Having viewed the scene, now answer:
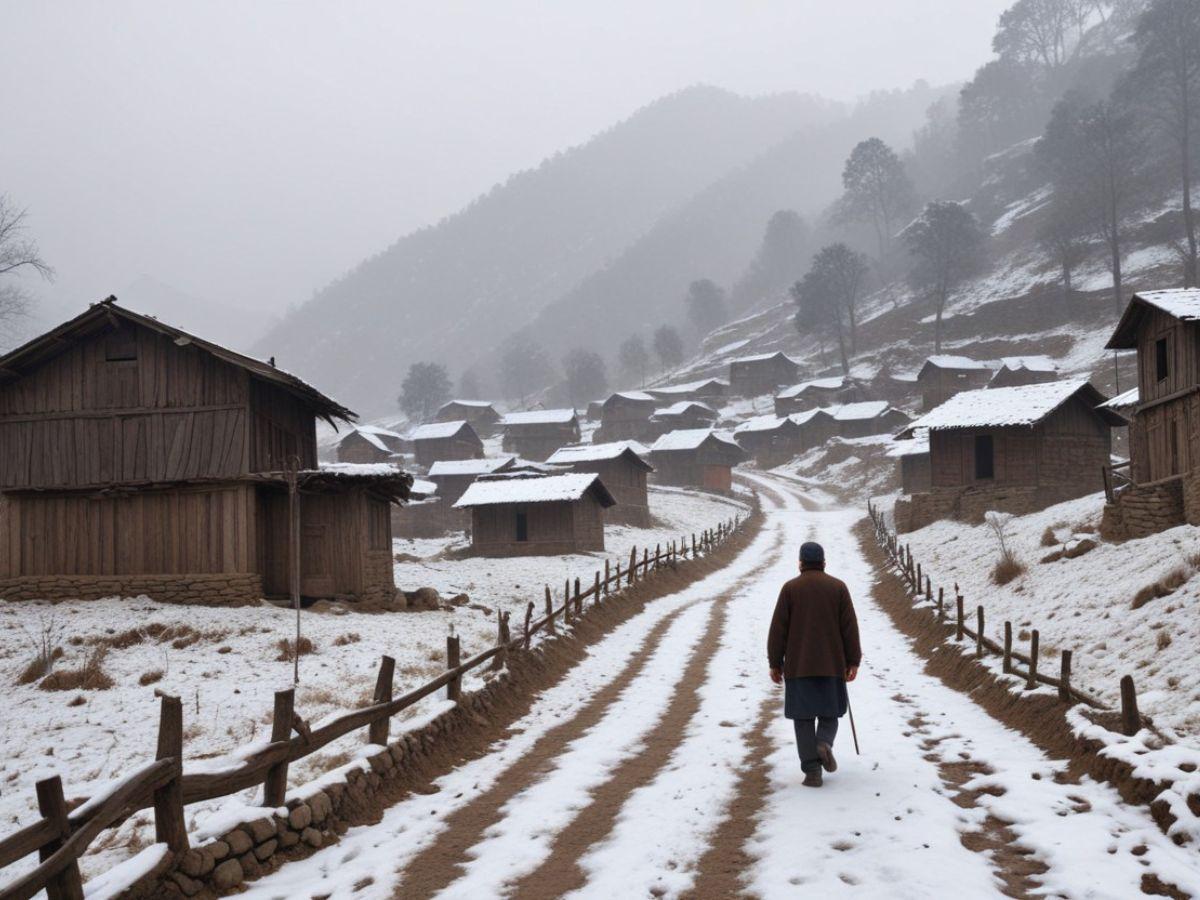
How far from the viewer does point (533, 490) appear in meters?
41.2

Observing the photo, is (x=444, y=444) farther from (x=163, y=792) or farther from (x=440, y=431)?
(x=163, y=792)

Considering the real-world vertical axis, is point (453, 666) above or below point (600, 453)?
below

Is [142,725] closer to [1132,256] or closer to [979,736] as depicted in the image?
[979,736]

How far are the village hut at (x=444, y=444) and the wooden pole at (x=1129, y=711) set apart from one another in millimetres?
78590

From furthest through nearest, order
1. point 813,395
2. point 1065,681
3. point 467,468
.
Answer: point 813,395
point 467,468
point 1065,681

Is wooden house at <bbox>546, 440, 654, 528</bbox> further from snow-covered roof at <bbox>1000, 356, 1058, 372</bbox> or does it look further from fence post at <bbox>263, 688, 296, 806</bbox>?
fence post at <bbox>263, 688, 296, 806</bbox>

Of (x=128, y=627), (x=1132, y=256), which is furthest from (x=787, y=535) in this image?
(x=1132, y=256)

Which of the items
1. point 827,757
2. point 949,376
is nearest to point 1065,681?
point 827,757

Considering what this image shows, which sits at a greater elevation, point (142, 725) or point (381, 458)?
point (381, 458)

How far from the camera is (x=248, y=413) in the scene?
73.8ft

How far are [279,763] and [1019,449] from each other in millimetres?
33650

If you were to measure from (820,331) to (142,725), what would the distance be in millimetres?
97079

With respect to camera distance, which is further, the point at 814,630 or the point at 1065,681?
the point at 1065,681

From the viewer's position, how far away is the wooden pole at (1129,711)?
328 inches
